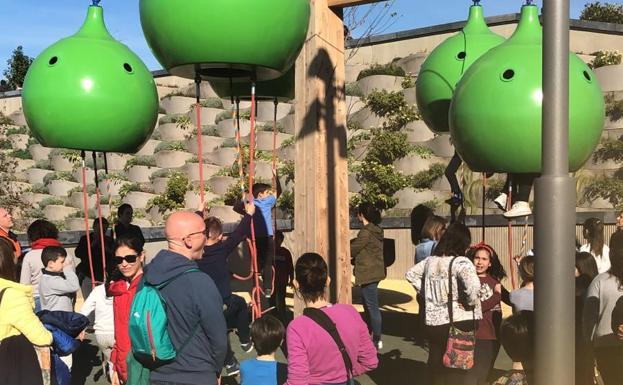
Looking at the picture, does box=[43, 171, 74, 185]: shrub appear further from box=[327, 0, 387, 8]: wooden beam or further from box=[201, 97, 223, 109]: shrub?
box=[327, 0, 387, 8]: wooden beam

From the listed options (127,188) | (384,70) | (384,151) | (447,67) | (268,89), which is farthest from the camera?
(127,188)

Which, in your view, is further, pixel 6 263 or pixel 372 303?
pixel 372 303

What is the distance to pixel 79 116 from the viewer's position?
4668 mm

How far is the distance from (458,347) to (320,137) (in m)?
1.78

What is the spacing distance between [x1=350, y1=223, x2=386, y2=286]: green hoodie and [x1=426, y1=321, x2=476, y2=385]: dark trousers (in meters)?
2.33

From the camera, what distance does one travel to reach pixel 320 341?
360cm

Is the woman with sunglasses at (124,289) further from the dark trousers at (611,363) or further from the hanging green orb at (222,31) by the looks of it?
the dark trousers at (611,363)

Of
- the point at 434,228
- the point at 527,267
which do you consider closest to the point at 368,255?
the point at 434,228

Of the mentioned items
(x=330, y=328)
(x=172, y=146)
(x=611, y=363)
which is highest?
(x=172, y=146)

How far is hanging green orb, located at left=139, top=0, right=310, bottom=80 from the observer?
3703mm

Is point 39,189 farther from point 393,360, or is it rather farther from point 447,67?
point 447,67

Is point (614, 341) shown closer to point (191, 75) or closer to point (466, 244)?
point (466, 244)

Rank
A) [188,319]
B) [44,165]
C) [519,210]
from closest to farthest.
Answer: [188,319] < [519,210] < [44,165]

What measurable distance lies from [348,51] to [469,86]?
17.0 metres
